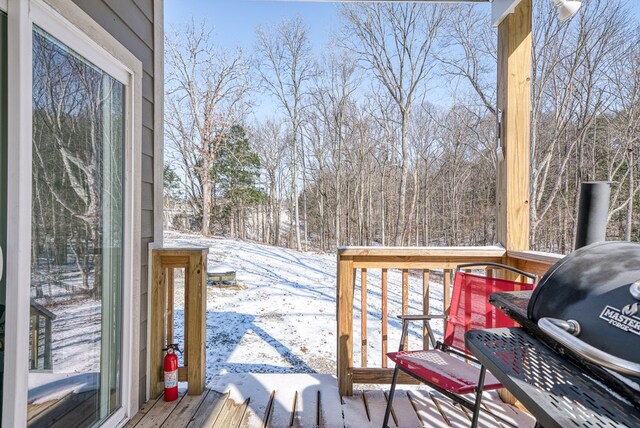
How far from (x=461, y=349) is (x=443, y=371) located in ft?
1.32

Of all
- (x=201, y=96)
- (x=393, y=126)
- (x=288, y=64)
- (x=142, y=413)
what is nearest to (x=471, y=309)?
(x=142, y=413)

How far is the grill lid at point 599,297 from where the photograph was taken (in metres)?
0.75

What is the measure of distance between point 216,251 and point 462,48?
8.24 m

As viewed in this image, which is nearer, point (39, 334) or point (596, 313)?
point (596, 313)

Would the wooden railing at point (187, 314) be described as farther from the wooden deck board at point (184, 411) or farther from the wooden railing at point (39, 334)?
the wooden railing at point (39, 334)

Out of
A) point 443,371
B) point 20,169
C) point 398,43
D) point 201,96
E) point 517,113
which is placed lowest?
point 443,371

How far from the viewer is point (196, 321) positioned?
246 centimetres

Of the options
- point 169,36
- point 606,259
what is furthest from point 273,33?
point 606,259

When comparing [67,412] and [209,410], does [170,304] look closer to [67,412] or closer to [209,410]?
[209,410]

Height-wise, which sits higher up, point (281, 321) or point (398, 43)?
point (398, 43)

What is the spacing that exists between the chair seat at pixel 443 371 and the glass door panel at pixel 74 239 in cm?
147

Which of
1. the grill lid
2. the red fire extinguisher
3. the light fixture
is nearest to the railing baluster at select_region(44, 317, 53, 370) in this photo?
the red fire extinguisher

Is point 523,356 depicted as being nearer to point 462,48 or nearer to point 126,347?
point 126,347

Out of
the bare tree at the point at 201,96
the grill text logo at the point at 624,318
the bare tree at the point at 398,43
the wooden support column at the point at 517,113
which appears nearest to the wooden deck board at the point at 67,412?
the grill text logo at the point at 624,318
